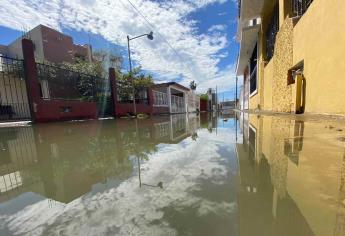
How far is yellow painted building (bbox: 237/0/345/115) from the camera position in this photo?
4.54 m

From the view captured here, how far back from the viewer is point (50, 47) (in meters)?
18.4

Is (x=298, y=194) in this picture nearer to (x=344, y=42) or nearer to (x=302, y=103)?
(x=344, y=42)

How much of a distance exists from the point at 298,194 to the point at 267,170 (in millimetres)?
528

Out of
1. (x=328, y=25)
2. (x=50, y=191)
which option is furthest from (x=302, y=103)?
(x=50, y=191)

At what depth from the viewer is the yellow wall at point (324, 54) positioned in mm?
4376

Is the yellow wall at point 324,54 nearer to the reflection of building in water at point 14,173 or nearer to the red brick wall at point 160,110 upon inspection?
the reflection of building in water at point 14,173

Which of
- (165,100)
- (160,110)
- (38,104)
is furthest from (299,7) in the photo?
(165,100)

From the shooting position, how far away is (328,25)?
16.0 ft

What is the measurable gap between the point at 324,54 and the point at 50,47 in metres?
21.9

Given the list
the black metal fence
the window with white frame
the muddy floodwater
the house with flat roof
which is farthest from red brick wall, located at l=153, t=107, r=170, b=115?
the muddy floodwater

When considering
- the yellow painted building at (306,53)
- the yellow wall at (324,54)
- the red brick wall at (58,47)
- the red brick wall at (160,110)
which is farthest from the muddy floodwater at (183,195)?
the red brick wall at (58,47)

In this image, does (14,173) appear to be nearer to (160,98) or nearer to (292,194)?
(292,194)

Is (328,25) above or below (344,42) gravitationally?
above

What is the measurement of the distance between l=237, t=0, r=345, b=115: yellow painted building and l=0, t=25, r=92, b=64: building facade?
17.8 m
